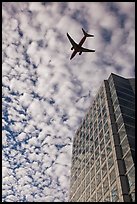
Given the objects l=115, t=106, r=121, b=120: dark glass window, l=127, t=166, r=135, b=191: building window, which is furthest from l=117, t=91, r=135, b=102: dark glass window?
l=127, t=166, r=135, b=191: building window

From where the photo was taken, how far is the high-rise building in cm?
3603

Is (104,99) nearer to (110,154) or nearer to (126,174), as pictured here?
(110,154)

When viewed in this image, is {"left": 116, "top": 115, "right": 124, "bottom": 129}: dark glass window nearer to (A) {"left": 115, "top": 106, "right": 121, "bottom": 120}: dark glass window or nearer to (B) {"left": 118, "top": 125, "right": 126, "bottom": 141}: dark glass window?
(B) {"left": 118, "top": 125, "right": 126, "bottom": 141}: dark glass window

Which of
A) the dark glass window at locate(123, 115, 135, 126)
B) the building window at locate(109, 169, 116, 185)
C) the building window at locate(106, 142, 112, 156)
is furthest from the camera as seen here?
the dark glass window at locate(123, 115, 135, 126)

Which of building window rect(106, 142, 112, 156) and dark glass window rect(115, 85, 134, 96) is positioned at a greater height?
dark glass window rect(115, 85, 134, 96)

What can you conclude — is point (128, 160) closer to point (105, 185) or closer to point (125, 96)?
point (105, 185)

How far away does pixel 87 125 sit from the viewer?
60750 millimetres

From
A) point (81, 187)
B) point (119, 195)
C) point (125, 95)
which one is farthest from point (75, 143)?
point (119, 195)

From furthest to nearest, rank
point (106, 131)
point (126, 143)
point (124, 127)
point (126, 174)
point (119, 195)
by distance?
point (106, 131) < point (124, 127) < point (126, 143) < point (126, 174) < point (119, 195)

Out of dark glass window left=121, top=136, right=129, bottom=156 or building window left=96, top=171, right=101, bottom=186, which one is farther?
building window left=96, top=171, right=101, bottom=186

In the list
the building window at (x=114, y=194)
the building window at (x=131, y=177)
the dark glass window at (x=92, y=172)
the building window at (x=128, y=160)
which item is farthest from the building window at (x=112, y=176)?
the dark glass window at (x=92, y=172)

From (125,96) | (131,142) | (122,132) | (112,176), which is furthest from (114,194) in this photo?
(125,96)

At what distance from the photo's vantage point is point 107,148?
43844 mm

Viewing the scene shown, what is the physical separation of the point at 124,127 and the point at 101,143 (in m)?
7.61
